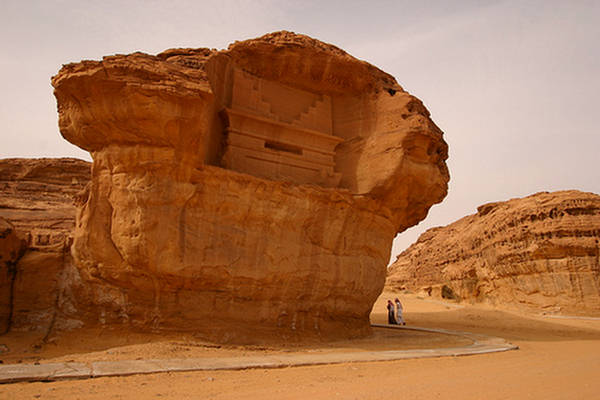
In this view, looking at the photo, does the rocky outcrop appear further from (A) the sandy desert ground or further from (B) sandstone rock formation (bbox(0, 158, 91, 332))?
(A) the sandy desert ground

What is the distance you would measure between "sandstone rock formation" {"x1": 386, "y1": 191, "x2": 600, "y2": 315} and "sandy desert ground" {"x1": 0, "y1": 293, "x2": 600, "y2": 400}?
11.7m

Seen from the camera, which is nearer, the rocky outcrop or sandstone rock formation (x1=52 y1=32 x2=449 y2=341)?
sandstone rock formation (x1=52 y1=32 x2=449 y2=341)

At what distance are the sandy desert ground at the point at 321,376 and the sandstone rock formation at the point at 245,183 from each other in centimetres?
69

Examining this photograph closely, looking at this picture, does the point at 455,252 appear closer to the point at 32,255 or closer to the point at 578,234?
the point at 578,234

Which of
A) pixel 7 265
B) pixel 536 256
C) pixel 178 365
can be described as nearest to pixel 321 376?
pixel 178 365

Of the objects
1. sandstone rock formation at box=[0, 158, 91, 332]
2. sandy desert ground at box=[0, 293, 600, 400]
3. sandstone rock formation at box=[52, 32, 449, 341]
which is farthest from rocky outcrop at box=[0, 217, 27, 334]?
sandstone rock formation at box=[52, 32, 449, 341]

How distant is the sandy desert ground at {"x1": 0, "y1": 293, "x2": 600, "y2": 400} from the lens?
4.80 metres

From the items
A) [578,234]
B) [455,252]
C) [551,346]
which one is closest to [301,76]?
[551,346]

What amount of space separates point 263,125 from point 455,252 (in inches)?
1041

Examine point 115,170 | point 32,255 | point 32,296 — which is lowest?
point 32,296

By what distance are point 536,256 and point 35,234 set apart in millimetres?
22295

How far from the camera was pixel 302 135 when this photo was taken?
11.0 metres

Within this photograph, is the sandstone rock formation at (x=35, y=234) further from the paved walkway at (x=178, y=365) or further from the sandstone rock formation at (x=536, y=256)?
the sandstone rock formation at (x=536, y=256)

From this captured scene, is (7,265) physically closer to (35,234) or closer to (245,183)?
(35,234)
